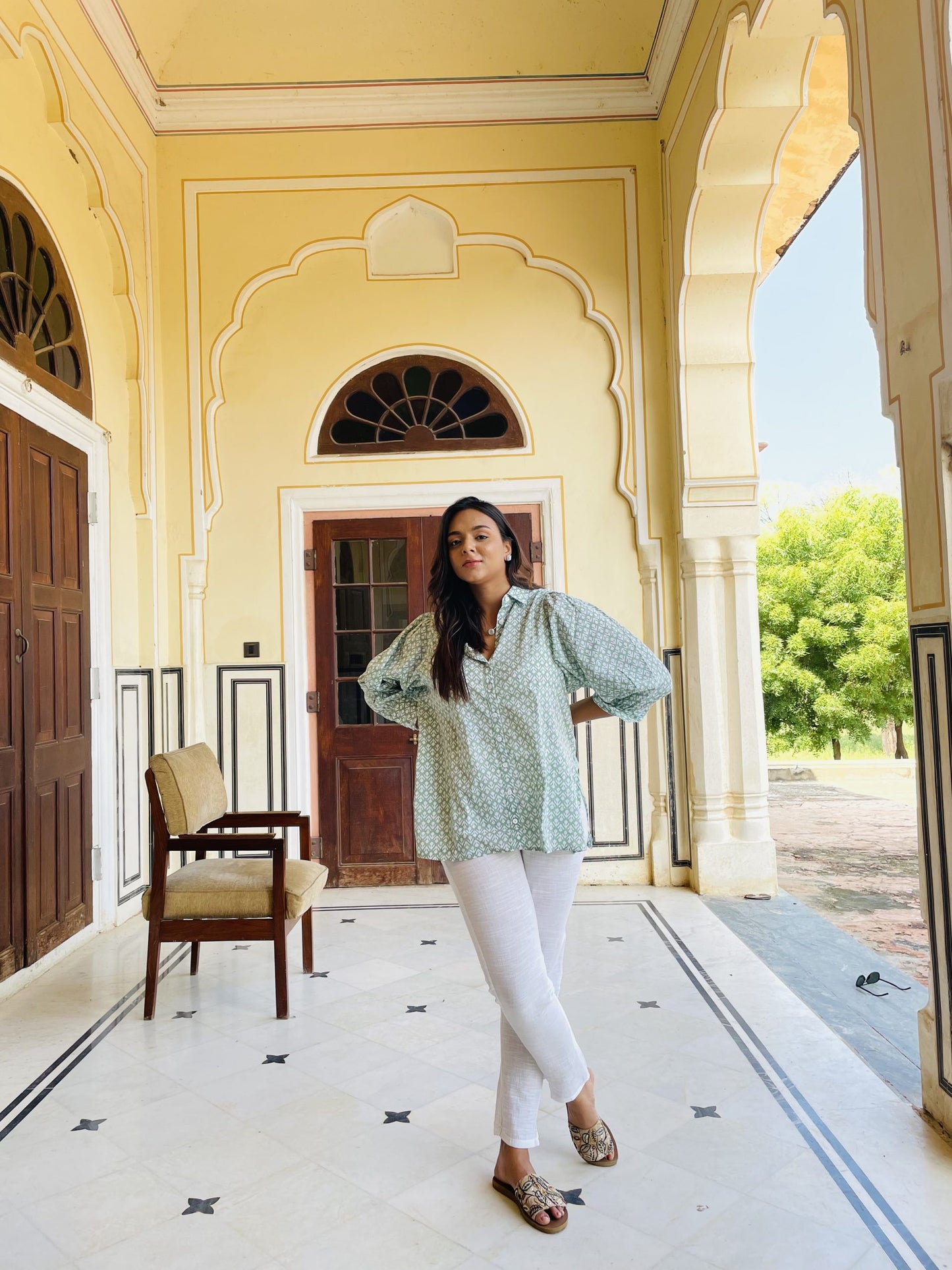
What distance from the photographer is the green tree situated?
50.5 feet

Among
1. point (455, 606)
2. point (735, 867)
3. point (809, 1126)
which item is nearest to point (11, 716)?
point (455, 606)

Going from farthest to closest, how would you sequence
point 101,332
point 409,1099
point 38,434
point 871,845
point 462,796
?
1. point 871,845
2. point 101,332
3. point 38,434
4. point 409,1099
5. point 462,796

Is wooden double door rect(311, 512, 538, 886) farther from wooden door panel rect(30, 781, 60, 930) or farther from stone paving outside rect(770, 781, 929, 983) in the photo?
stone paving outside rect(770, 781, 929, 983)

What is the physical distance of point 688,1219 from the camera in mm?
2041

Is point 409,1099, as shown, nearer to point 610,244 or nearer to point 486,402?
point 486,402

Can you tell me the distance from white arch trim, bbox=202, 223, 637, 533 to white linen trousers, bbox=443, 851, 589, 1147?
3656mm

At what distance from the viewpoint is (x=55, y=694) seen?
412cm

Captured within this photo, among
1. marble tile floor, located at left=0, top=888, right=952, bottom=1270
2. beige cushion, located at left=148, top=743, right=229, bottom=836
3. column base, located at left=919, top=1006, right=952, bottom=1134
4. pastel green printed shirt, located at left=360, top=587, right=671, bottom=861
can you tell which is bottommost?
marble tile floor, located at left=0, top=888, right=952, bottom=1270

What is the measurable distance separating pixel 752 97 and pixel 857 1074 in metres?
3.93

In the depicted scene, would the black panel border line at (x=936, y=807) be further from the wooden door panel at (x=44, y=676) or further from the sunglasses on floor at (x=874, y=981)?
the wooden door panel at (x=44, y=676)

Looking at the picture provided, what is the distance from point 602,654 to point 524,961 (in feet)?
→ 2.17

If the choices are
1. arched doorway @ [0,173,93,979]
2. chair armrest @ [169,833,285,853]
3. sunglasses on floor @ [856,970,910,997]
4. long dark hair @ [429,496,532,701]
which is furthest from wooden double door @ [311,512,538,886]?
long dark hair @ [429,496,532,701]

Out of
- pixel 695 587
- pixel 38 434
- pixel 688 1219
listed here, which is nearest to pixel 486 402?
pixel 695 587

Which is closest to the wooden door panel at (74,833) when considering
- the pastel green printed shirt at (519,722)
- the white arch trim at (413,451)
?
the white arch trim at (413,451)
